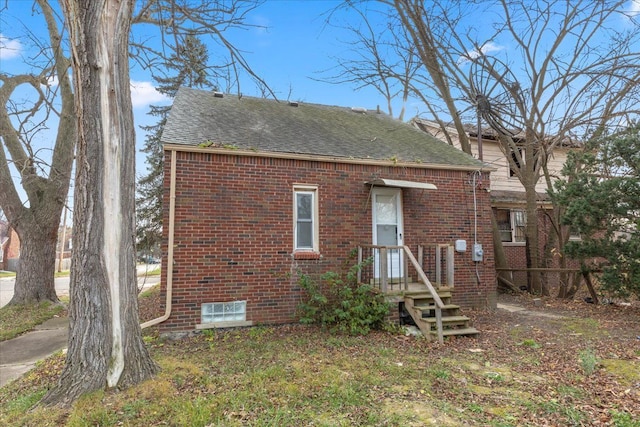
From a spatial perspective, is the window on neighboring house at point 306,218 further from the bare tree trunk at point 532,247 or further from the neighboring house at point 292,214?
the bare tree trunk at point 532,247

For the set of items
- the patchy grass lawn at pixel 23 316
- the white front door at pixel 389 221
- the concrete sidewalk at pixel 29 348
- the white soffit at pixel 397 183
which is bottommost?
the concrete sidewalk at pixel 29 348

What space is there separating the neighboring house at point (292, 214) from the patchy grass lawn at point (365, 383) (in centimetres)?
83

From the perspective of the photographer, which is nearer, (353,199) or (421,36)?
(353,199)

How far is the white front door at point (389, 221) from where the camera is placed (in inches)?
316

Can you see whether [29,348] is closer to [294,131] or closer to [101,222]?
[101,222]

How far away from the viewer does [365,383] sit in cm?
427

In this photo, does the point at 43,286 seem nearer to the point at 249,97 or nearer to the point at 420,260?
the point at 249,97

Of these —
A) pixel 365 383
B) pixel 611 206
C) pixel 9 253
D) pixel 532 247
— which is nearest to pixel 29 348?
pixel 365 383

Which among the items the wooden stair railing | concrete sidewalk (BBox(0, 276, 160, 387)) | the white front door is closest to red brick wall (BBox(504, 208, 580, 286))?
the white front door

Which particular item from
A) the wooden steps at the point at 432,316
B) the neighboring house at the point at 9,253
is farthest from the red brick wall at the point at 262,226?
the neighboring house at the point at 9,253

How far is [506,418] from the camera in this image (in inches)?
137

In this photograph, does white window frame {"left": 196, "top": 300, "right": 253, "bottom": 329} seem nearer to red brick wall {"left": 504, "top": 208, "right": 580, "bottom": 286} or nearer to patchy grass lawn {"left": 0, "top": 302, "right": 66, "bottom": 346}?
patchy grass lawn {"left": 0, "top": 302, "right": 66, "bottom": 346}

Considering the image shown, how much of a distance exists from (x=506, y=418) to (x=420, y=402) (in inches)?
31.7

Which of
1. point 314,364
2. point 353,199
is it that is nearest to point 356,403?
point 314,364
